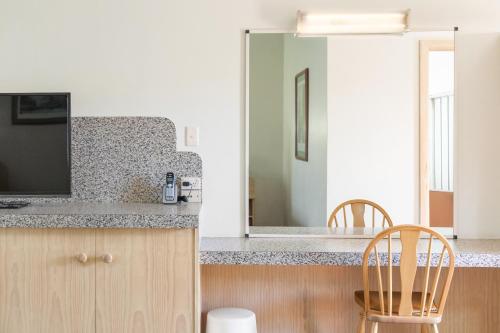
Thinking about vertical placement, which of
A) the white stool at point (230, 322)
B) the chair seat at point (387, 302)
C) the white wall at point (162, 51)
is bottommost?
the white stool at point (230, 322)

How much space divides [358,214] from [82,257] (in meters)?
1.35

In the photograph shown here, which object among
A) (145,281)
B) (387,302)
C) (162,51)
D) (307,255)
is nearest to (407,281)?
(387,302)

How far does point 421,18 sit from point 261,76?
862 millimetres

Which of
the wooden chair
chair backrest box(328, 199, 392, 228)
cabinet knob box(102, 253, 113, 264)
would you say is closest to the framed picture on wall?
chair backrest box(328, 199, 392, 228)

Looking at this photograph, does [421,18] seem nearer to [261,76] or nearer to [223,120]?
[261,76]

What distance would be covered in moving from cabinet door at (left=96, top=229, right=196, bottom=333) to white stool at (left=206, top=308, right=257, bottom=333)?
0.19 meters

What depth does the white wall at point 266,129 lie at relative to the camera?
9.05ft

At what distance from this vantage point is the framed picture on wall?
278cm

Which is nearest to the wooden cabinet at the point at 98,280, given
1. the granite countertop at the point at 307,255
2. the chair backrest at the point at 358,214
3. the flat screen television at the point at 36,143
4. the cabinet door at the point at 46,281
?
the cabinet door at the point at 46,281

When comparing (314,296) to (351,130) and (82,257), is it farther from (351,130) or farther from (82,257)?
(82,257)

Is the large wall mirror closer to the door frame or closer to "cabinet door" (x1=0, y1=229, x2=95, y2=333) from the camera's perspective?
the door frame

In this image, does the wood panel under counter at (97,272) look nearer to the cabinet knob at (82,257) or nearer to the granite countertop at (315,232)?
A: the cabinet knob at (82,257)

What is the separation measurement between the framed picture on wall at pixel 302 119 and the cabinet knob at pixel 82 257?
114 centimetres

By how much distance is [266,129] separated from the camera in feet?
9.12
